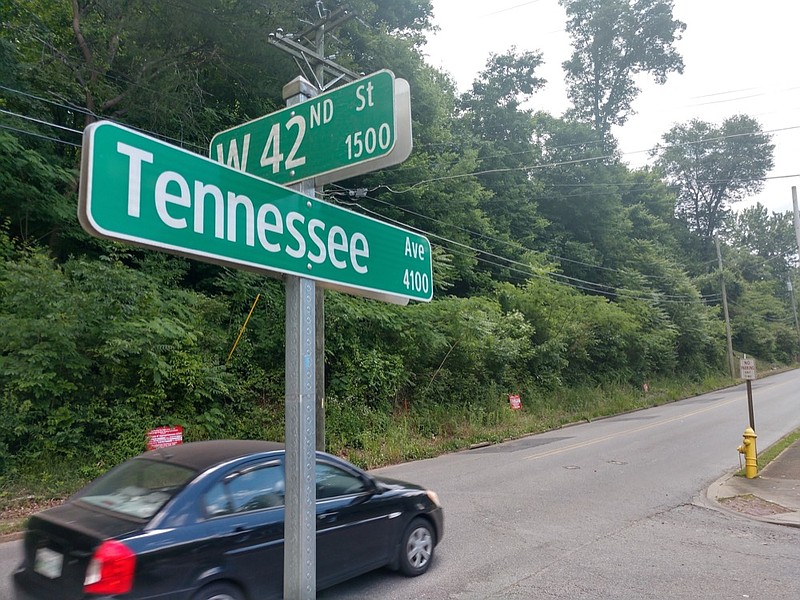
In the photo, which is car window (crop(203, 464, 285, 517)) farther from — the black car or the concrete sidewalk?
the concrete sidewalk

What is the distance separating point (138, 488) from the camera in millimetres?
4168

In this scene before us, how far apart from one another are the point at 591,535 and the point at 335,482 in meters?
3.71

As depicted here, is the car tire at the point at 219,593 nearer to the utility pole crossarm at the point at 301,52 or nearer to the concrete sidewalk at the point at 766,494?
the concrete sidewalk at the point at 766,494

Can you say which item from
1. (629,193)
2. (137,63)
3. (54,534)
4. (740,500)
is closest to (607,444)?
(740,500)

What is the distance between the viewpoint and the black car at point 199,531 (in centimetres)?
351

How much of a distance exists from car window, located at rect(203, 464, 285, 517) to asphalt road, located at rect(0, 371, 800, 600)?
116cm

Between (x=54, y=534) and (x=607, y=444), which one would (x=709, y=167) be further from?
(x=54, y=534)

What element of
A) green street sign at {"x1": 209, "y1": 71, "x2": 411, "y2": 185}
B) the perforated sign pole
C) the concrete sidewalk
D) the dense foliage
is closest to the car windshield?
the perforated sign pole

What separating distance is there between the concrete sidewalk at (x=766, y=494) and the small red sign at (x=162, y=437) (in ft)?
30.2

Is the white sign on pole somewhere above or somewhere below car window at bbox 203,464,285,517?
above

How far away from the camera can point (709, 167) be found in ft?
199

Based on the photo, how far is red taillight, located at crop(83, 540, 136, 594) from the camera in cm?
338

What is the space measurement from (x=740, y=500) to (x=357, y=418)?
8.52m

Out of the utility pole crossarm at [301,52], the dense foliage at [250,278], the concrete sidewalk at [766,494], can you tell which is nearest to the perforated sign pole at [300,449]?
the concrete sidewalk at [766,494]
